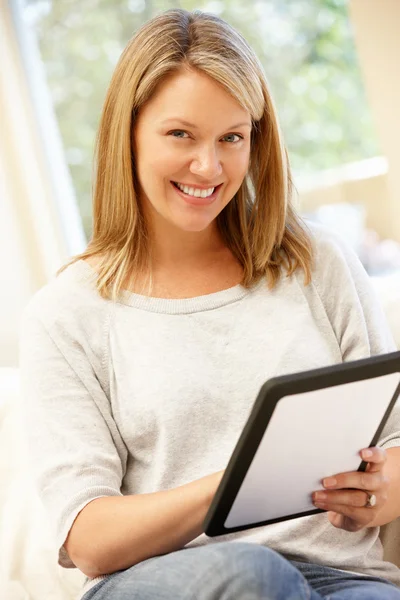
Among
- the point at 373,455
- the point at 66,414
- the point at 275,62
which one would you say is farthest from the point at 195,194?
the point at 275,62

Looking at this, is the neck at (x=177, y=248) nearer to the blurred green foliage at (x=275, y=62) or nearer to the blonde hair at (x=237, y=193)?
the blonde hair at (x=237, y=193)

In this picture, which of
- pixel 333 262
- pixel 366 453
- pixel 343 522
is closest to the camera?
pixel 366 453

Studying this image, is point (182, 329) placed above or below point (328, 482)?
above

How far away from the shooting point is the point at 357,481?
1.15 m

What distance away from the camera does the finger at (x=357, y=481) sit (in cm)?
114

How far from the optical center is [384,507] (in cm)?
128

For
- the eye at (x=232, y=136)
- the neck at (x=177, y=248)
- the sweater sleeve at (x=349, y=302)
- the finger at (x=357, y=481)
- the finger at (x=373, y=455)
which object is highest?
the eye at (x=232, y=136)

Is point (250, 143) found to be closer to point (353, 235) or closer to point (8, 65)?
point (353, 235)

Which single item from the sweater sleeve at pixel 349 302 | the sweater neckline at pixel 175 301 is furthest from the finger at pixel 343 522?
the sweater neckline at pixel 175 301

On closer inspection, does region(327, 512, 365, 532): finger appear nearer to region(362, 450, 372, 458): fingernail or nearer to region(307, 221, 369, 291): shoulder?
region(362, 450, 372, 458): fingernail

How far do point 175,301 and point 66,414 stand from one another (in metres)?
0.26

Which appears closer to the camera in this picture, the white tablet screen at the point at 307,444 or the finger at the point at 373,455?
the white tablet screen at the point at 307,444

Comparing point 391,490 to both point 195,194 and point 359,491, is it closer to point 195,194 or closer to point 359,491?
point 359,491

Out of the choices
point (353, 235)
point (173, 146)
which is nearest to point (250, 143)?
point (173, 146)
